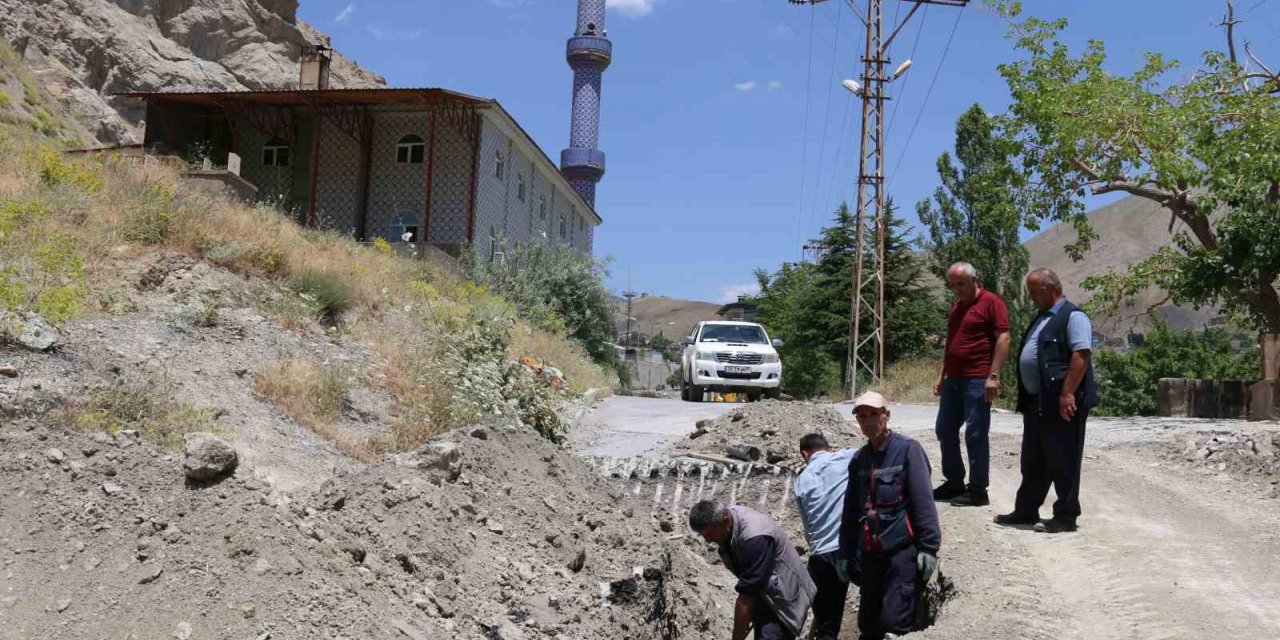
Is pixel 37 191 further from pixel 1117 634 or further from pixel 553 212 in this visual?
pixel 553 212

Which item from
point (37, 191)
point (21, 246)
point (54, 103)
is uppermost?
point (54, 103)

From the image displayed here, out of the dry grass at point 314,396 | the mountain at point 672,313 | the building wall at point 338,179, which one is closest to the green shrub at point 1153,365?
the building wall at point 338,179

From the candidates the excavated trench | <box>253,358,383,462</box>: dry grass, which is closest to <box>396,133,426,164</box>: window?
<box>253,358,383,462</box>: dry grass

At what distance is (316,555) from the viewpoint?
5.43 metres

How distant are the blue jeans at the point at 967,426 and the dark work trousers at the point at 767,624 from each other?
2.48 m

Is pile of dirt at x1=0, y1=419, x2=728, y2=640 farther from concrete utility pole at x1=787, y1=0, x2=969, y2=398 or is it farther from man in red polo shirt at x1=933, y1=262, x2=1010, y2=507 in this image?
concrete utility pole at x1=787, y1=0, x2=969, y2=398

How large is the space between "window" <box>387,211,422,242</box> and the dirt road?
76.7 ft

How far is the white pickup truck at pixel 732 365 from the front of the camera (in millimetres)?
19344

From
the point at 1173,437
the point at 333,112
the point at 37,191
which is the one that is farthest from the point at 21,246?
the point at 333,112

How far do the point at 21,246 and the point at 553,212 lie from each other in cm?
3168

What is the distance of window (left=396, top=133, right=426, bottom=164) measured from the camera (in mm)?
31812

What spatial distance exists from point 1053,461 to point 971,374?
2.83ft

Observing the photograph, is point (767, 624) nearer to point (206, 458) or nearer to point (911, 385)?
point (206, 458)

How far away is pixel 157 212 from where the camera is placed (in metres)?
12.9
